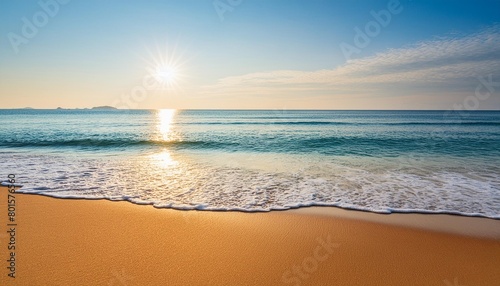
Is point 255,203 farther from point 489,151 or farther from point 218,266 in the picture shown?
point 489,151

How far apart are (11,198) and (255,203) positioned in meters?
7.16

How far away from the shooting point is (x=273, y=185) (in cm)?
970

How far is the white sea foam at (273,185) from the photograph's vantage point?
7.77 meters

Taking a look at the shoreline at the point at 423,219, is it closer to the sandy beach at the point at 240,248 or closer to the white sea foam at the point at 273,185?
the sandy beach at the point at 240,248

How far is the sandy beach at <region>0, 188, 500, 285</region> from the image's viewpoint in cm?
418

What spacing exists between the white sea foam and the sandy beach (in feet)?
2.81

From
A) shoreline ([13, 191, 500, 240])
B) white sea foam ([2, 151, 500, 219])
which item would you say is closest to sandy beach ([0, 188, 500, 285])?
shoreline ([13, 191, 500, 240])

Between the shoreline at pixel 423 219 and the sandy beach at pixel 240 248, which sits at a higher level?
the shoreline at pixel 423 219

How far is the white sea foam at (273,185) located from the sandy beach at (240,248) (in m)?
0.86

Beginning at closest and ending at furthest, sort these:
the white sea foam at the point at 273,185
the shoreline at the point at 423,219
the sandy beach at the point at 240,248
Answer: the sandy beach at the point at 240,248 < the shoreline at the point at 423,219 < the white sea foam at the point at 273,185

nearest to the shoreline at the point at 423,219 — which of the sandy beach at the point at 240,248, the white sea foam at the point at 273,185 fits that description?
the sandy beach at the point at 240,248

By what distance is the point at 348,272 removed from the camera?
4.33 metres

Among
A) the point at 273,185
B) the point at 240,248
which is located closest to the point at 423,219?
the point at 273,185

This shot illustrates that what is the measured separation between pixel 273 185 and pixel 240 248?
4738mm
